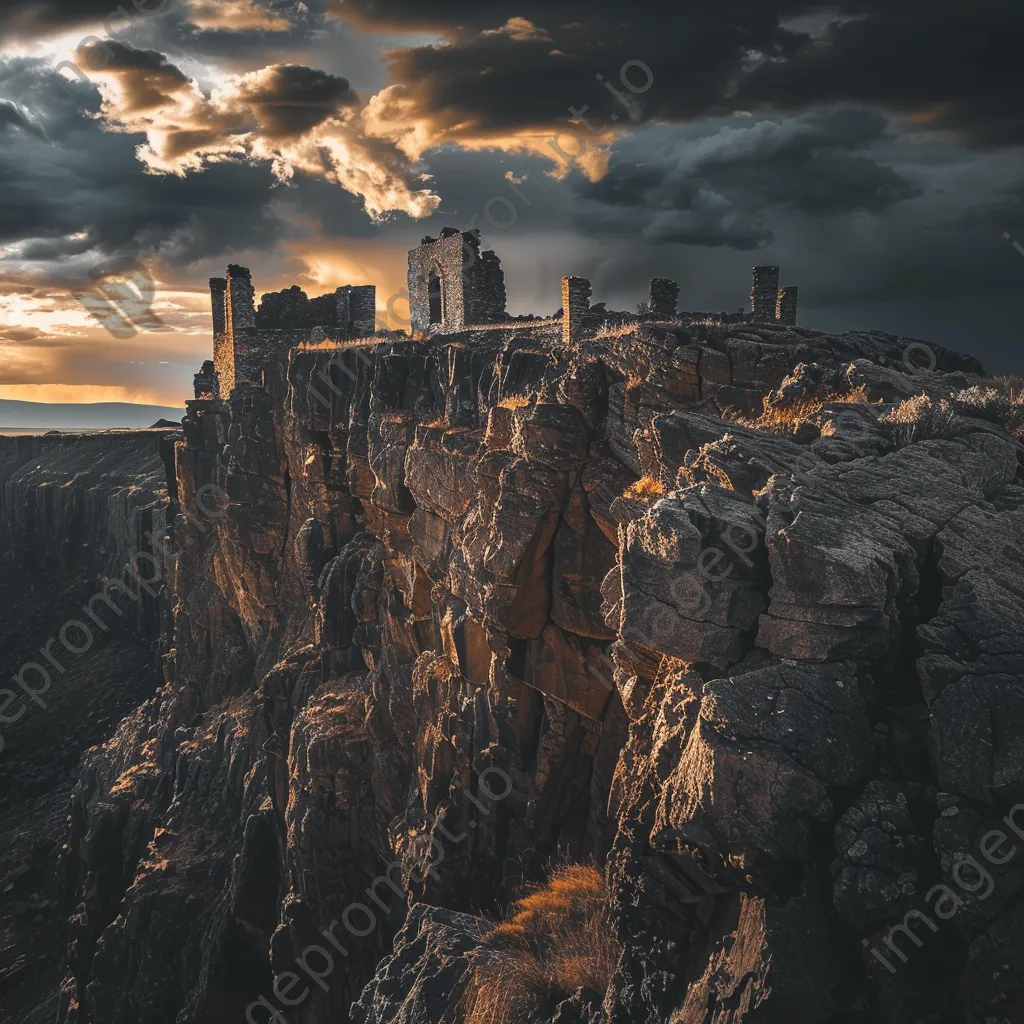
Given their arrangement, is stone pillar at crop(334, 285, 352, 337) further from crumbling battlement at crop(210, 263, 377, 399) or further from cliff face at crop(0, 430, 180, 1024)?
cliff face at crop(0, 430, 180, 1024)

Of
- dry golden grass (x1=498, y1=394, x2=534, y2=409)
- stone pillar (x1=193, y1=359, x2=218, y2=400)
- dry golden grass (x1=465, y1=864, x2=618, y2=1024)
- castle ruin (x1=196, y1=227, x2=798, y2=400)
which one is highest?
castle ruin (x1=196, y1=227, x2=798, y2=400)

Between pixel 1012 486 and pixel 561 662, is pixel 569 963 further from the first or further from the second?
pixel 1012 486

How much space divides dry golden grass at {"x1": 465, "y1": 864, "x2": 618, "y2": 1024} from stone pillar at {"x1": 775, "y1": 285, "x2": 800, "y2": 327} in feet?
57.1

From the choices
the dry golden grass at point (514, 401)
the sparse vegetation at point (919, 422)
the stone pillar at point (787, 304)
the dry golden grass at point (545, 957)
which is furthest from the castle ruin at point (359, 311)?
the dry golden grass at point (545, 957)

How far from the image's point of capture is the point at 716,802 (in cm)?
584

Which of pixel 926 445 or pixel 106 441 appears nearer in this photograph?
pixel 926 445

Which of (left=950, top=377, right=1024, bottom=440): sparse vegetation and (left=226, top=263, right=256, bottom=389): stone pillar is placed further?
(left=226, top=263, right=256, bottom=389): stone pillar

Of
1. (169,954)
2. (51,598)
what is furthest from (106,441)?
(169,954)

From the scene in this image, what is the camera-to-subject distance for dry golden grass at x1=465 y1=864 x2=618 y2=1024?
30.2 feet

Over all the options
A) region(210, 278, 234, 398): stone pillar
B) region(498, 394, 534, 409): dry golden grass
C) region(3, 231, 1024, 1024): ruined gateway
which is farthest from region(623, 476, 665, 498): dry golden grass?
region(210, 278, 234, 398): stone pillar

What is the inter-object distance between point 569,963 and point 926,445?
7822mm

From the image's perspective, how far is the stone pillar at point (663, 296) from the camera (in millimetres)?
23500

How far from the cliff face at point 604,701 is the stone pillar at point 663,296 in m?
Answer: 3.63

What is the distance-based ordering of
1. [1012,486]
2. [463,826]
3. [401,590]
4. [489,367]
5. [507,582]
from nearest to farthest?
[1012,486]
[507,582]
[463,826]
[489,367]
[401,590]
